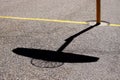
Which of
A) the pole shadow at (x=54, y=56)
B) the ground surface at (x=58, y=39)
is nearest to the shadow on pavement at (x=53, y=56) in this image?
the pole shadow at (x=54, y=56)

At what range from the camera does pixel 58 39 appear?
644 centimetres

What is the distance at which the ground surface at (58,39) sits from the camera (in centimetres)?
484

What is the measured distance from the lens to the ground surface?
4.84 metres

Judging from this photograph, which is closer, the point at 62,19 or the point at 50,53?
the point at 50,53

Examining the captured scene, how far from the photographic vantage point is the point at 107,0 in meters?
10.8

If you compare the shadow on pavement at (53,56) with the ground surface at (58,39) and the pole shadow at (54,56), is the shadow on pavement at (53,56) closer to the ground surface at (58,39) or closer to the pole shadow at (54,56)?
the pole shadow at (54,56)

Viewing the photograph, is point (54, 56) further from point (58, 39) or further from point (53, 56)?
point (58, 39)

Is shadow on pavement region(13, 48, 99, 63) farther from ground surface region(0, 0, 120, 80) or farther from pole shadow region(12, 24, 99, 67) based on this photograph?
ground surface region(0, 0, 120, 80)

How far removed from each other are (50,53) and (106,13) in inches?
147

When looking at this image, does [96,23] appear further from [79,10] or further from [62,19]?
[79,10]

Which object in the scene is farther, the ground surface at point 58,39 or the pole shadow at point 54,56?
the pole shadow at point 54,56

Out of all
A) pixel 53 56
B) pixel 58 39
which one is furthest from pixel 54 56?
pixel 58 39

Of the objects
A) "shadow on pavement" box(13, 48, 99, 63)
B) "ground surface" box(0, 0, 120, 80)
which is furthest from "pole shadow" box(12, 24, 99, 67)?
"ground surface" box(0, 0, 120, 80)

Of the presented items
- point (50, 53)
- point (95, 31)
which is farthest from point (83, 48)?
point (95, 31)
